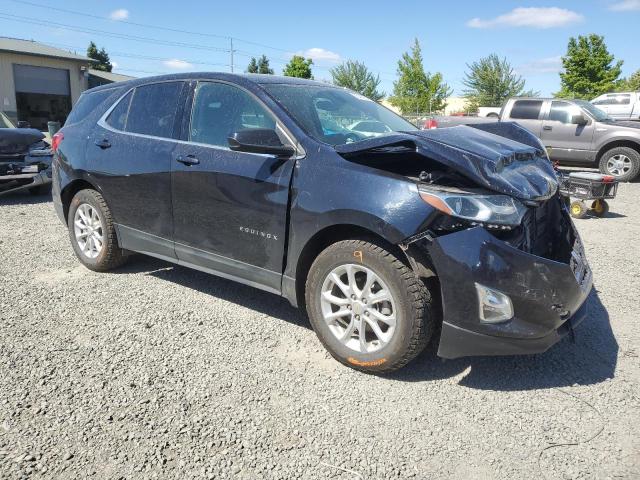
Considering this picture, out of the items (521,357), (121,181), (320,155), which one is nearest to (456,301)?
(521,357)

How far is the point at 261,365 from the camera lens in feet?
10.5

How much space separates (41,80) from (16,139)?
1028 inches

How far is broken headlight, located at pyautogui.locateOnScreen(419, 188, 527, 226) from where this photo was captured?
2.69 metres

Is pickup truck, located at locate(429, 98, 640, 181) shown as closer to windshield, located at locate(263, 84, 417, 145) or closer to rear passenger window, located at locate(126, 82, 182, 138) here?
windshield, located at locate(263, 84, 417, 145)

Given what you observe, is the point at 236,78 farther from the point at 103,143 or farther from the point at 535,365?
the point at 535,365

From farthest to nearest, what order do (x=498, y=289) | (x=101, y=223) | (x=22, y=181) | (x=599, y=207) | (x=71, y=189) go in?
(x=22, y=181)
(x=599, y=207)
(x=71, y=189)
(x=101, y=223)
(x=498, y=289)

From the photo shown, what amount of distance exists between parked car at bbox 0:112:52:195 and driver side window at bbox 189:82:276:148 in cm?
579

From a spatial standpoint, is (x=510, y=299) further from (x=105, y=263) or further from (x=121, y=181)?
(x=105, y=263)

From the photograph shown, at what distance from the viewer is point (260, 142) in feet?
10.4

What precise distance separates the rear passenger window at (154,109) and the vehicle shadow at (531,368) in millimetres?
2534

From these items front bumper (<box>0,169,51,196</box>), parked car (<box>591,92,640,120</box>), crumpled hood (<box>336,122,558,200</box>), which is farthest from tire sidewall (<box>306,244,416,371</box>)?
parked car (<box>591,92,640,120</box>)

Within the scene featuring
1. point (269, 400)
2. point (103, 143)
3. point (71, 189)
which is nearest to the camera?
point (269, 400)

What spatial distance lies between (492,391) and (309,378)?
1.05 metres

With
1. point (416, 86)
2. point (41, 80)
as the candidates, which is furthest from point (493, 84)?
point (41, 80)
